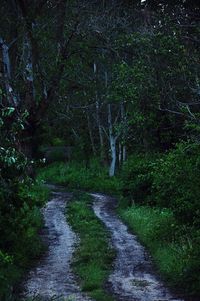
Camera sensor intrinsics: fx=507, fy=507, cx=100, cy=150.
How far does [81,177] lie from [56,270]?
26.2 metres

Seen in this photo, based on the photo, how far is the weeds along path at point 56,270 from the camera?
1139 centimetres

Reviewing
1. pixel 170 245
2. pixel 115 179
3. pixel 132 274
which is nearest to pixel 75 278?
pixel 132 274

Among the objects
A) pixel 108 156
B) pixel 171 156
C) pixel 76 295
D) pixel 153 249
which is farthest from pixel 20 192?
pixel 108 156

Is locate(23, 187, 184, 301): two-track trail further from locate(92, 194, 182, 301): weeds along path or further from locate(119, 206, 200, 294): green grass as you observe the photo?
locate(119, 206, 200, 294): green grass

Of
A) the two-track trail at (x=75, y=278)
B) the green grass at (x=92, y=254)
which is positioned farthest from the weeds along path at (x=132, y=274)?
the green grass at (x=92, y=254)

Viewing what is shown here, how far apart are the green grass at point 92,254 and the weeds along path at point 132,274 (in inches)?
11.3

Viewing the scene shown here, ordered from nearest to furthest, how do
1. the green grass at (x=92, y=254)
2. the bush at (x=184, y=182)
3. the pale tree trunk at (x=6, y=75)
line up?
the green grass at (x=92, y=254)
the bush at (x=184, y=182)
the pale tree trunk at (x=6, y=75)

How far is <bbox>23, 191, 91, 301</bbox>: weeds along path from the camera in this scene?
11391mm

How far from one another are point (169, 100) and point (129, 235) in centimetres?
630

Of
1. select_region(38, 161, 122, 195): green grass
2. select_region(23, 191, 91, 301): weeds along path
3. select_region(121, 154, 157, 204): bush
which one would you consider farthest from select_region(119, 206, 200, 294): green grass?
select_region(38, 161, 122, 195): green grass

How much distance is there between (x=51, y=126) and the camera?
50312 mm

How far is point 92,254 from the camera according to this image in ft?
49.2

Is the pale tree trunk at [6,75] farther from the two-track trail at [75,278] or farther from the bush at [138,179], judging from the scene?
the bush at [138,179]

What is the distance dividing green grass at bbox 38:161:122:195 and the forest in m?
0.26
